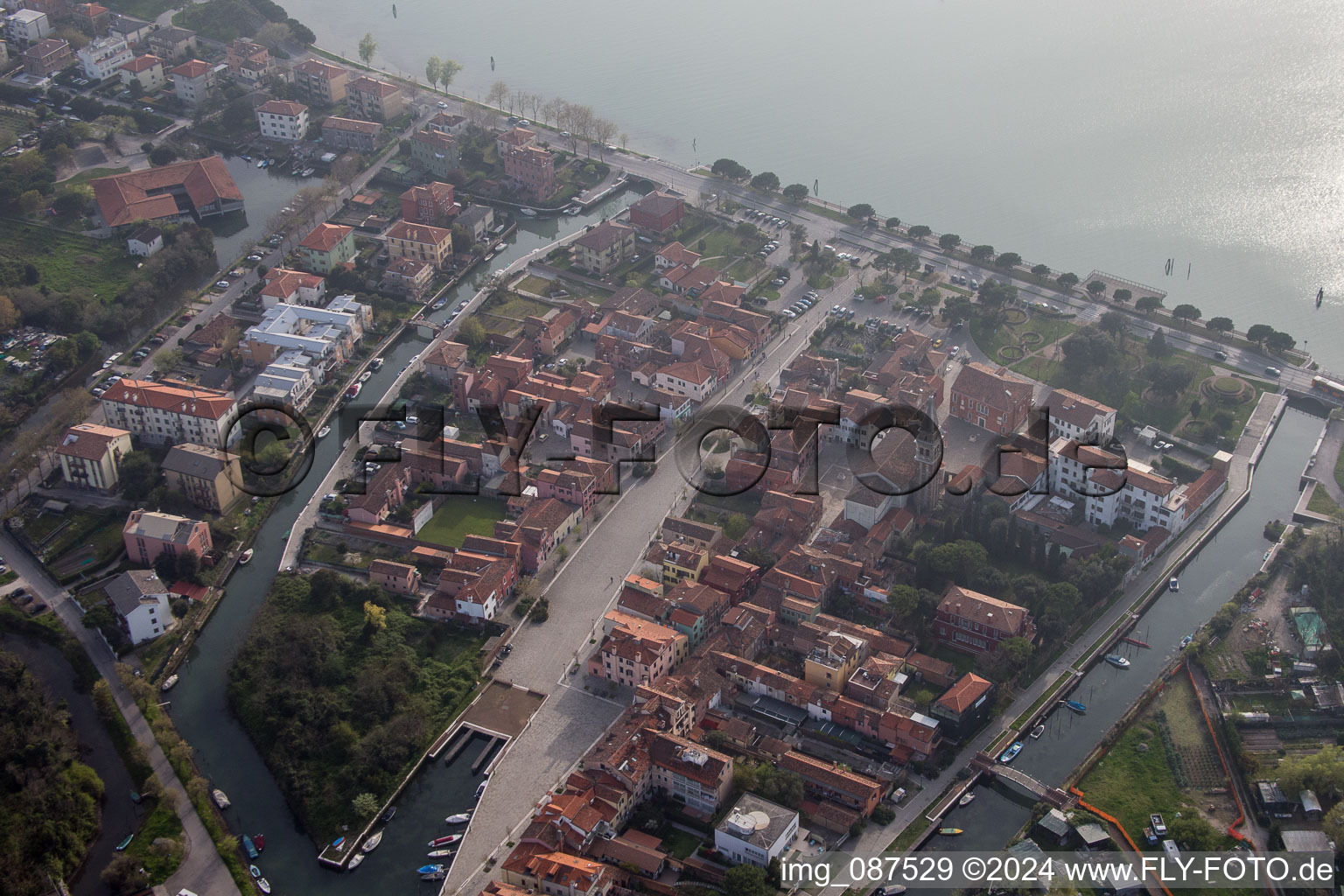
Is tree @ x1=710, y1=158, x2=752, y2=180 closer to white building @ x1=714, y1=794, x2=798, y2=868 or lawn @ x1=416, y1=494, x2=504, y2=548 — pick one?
lawn @ x1=416, y1=494, x2=504, y2=548

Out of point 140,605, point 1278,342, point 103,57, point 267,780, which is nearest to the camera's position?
point 267,780

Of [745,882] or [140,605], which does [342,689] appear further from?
[745,882]

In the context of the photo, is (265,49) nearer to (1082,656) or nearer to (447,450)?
(447,450)

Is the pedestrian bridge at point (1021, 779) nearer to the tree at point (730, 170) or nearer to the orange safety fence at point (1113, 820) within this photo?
the orange safety fence at point (1113, 820)

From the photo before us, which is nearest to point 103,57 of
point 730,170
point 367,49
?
point 367,49

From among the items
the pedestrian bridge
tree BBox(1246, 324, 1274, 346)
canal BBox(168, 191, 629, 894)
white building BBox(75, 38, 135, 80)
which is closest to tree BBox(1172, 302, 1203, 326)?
tree BBox(1246, 324, 1274, 346)

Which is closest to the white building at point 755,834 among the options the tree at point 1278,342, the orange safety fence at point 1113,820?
the orange safety fence at point 1113,820
